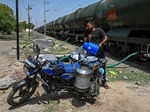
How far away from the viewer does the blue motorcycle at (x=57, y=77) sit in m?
2.76

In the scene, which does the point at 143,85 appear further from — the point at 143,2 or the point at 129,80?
the point at 143,2

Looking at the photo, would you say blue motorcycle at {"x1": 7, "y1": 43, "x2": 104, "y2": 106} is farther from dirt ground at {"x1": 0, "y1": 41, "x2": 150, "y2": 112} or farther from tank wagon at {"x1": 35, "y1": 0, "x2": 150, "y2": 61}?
tank wagon at {"x1": 35, "y1": 0, "x2": 150, "y2": 61}

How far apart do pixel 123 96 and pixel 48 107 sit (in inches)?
67.5

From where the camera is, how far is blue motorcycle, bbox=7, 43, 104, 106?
276 cm

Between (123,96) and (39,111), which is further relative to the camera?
(123,96)

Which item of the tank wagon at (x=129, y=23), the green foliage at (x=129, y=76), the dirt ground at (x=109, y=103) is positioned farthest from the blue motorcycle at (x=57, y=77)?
the tank wagon at (x=129, y=23)

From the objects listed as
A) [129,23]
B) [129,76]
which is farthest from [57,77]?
[129,23]

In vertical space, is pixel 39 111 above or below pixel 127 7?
below

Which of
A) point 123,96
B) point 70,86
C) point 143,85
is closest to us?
point 70,86

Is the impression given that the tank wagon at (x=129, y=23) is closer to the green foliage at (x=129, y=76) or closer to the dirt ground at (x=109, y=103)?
the green foliage at (x=129, y=76)

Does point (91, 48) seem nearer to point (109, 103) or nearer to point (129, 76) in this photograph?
point (109, 103)

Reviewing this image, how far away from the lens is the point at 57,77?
2.92 m

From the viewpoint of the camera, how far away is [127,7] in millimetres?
6473

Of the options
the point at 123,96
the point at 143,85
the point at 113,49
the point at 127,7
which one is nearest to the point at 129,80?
the point at 143,85
